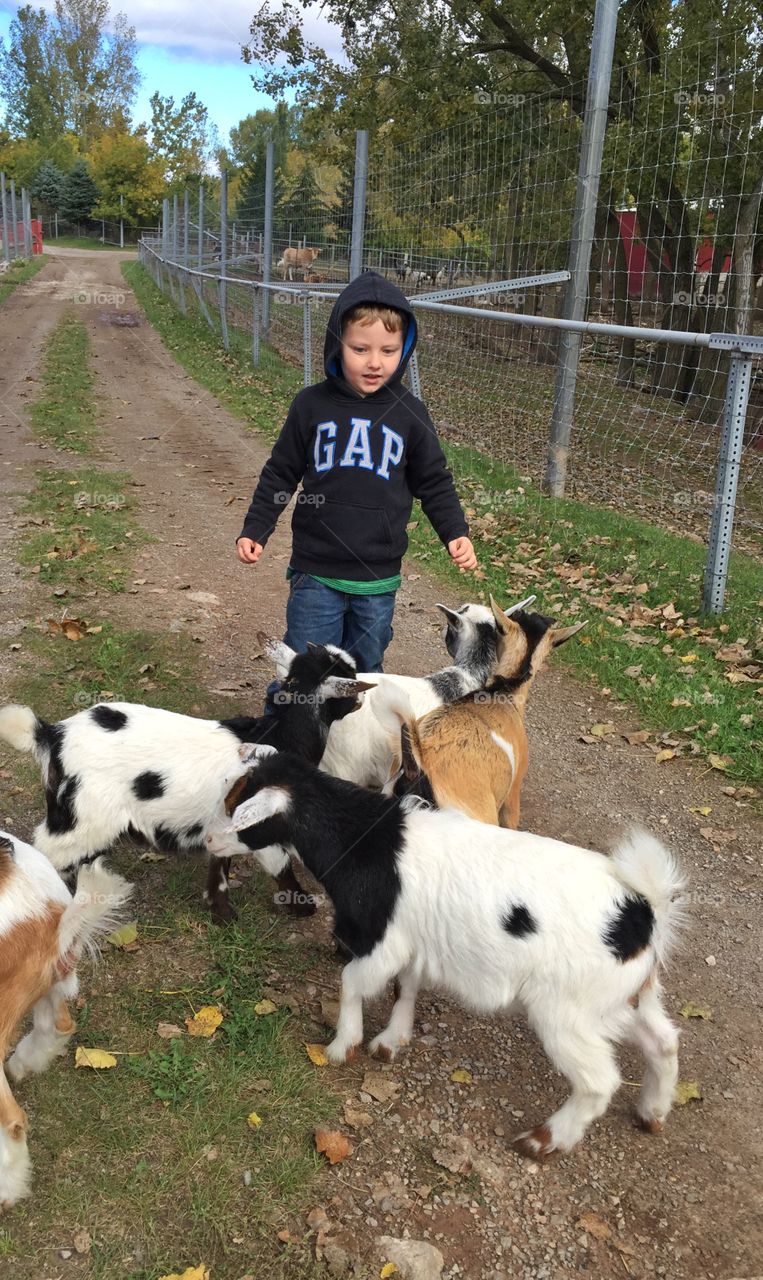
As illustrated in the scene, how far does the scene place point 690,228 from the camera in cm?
1456

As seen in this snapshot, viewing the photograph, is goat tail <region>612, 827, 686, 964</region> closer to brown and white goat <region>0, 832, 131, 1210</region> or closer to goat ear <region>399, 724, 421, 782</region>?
goat ear <region>399, 724, 421, 782</region>

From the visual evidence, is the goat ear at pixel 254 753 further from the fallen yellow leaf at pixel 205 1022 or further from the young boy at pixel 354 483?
the young boy at pixel 354 483

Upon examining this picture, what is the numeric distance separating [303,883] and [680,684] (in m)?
2.87

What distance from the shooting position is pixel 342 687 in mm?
3645

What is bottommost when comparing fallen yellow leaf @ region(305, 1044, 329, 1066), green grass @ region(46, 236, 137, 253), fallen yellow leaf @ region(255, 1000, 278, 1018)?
fallen yellow leaf @ region(305, 1044, 329, 1066)

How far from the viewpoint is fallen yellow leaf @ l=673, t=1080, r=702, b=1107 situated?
289 cm

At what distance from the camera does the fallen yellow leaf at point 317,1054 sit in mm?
2969

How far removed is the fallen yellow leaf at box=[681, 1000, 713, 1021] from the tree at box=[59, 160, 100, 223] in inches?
2931

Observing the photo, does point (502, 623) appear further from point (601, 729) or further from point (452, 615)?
point (601, 729)

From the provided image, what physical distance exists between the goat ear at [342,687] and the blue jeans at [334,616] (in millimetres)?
611

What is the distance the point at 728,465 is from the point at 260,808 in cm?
432

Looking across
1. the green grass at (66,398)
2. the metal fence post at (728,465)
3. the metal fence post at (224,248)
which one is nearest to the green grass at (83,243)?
the metal fence post at (224,248)
